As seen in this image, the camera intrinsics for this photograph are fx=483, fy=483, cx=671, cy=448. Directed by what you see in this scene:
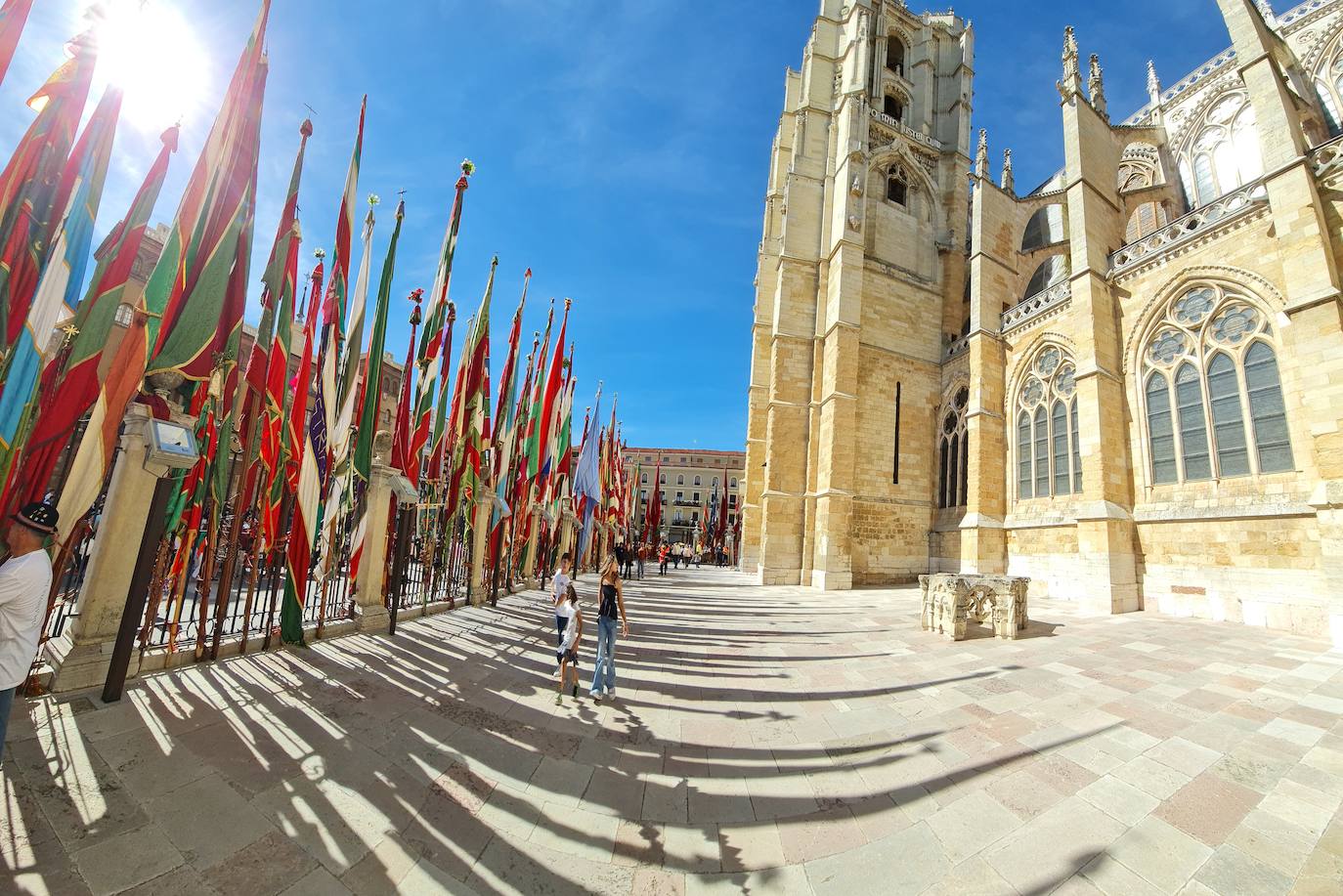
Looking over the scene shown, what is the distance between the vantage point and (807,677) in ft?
19.3

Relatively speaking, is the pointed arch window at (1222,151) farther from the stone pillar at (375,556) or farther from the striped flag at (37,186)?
the striped flag at (37,186)

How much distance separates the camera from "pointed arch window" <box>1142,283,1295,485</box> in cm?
947

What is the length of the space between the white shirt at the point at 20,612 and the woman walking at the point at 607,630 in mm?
3537

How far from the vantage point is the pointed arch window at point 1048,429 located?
43.1ft

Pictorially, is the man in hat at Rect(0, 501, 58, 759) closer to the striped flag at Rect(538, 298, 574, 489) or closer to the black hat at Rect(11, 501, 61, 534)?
the black hat at Rect(11, 501, 61, 534)

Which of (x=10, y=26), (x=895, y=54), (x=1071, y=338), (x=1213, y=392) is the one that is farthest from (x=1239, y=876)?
(x=895, y=54)

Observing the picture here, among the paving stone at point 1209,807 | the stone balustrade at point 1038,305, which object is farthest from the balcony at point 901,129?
the paving stone at point 1209,807

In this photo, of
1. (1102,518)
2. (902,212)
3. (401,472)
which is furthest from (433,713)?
(902,212)

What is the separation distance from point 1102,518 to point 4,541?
16351 millimetres

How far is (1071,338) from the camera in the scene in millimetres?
13281

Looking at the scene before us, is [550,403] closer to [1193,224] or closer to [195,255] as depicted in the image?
[195,255]

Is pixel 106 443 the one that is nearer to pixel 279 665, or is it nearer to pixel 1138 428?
pixel 279 665

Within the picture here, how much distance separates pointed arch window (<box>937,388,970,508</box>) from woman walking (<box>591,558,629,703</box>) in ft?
49.9

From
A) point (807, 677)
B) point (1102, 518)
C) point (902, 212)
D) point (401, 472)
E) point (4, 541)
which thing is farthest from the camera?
point (902, 212)
